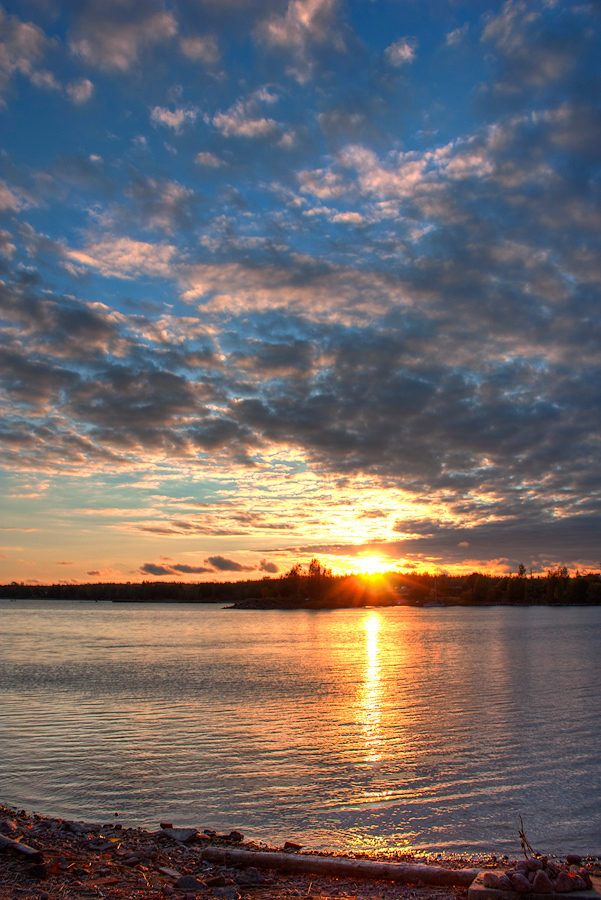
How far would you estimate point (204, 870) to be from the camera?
36.2 ft

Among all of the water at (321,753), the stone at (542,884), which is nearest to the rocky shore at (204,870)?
the stone at (542,884)

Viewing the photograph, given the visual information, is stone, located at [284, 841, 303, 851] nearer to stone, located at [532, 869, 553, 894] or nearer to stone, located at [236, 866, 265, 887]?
stone, located at [236, 866, 265, 887]

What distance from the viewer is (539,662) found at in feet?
173

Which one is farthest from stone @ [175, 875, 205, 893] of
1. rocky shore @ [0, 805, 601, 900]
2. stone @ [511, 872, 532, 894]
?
stone @ [511, 872, 532, 894]

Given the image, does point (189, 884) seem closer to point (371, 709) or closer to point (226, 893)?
point (226, 893)

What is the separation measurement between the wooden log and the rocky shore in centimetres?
2

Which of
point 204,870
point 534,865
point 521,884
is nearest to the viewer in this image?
point 521,884

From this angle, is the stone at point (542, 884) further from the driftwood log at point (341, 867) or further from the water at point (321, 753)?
the water at point (321, 753)

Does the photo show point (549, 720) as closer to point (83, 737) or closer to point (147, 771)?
A: point (147, 771)

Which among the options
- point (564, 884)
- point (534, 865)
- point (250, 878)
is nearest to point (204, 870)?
point (250, 878)

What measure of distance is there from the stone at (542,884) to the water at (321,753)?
4713 mm

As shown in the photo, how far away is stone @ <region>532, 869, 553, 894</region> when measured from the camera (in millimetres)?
8633

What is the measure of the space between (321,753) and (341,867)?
11.1 meters

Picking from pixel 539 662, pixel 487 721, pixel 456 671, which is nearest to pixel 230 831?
pixel 487 721
